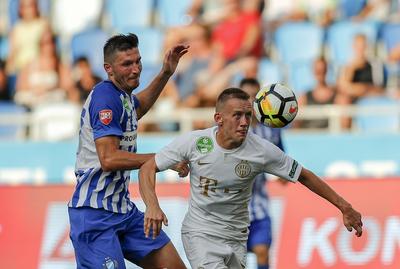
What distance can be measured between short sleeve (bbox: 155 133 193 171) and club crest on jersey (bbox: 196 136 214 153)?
0.21ft

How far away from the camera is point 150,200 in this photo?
601cm

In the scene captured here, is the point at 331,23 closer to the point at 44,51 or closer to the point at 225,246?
A: the point at 44,51

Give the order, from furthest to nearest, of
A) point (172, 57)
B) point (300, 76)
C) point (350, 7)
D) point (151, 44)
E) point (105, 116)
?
point (350, 7), point (151, 44), point (300, 76), point (172, 57), point (105, 116)

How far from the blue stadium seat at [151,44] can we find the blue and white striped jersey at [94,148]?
26.5 feet

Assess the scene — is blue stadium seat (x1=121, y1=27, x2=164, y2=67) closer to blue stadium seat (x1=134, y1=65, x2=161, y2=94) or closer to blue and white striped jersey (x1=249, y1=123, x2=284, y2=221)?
blue stadium seat (x1=134, y1=65, x2=161, y2=94)

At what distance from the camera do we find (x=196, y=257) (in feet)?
21.4

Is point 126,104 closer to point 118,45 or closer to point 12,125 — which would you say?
point 118,45

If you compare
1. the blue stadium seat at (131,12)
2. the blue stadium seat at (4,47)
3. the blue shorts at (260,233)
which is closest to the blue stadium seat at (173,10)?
the blue stadium seat at (131,12)

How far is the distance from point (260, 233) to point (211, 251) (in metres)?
2.39

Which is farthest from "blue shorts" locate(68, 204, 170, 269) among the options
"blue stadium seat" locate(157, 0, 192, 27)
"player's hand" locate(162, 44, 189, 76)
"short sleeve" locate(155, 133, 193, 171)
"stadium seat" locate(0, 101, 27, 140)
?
"blue stadium seat" locate(157, 0, 192, 27)

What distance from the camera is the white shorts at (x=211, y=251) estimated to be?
6.49 m

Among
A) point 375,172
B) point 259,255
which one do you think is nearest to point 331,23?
point 375,172

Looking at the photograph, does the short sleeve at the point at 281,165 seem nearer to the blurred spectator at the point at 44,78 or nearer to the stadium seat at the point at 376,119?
the stadium seat at the point at 376,119

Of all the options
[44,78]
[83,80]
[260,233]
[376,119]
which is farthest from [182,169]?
[44,78]
